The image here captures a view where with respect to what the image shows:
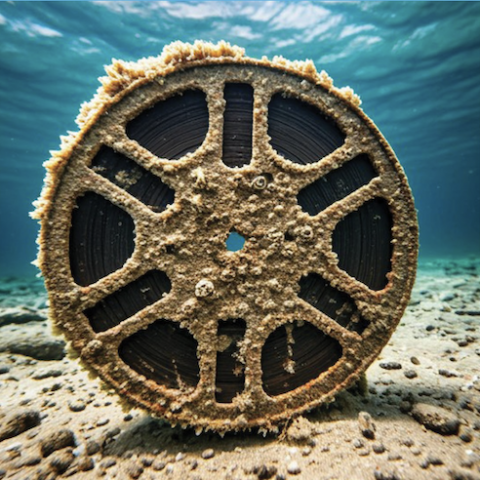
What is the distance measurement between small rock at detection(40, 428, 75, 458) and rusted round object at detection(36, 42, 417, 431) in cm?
65

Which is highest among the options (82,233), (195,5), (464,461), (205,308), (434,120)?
(434,120)

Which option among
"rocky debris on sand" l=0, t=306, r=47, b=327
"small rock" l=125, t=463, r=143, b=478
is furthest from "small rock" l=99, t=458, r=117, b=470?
"rocky debris on sand" l=0, t=306, r=47, b=327

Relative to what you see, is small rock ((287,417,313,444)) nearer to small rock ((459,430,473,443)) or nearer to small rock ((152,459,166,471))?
small rock ((152,459,166,471))

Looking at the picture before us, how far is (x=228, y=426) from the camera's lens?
2305 millimetres

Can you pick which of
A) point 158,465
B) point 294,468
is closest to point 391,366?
point 294,468

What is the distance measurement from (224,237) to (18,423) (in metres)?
2.44

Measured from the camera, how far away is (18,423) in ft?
8.69

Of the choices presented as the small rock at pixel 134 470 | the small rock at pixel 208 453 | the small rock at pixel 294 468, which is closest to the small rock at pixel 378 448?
the small rock at pixel 294 468

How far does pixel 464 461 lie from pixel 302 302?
1.39 metres

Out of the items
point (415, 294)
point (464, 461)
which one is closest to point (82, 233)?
point (464, 461)

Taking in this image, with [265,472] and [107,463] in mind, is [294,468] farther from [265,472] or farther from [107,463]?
[107,463]

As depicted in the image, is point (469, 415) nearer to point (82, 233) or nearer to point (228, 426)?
point (228, 426)

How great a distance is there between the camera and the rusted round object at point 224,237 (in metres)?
2.31

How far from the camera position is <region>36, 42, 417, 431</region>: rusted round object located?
7.57 feet
